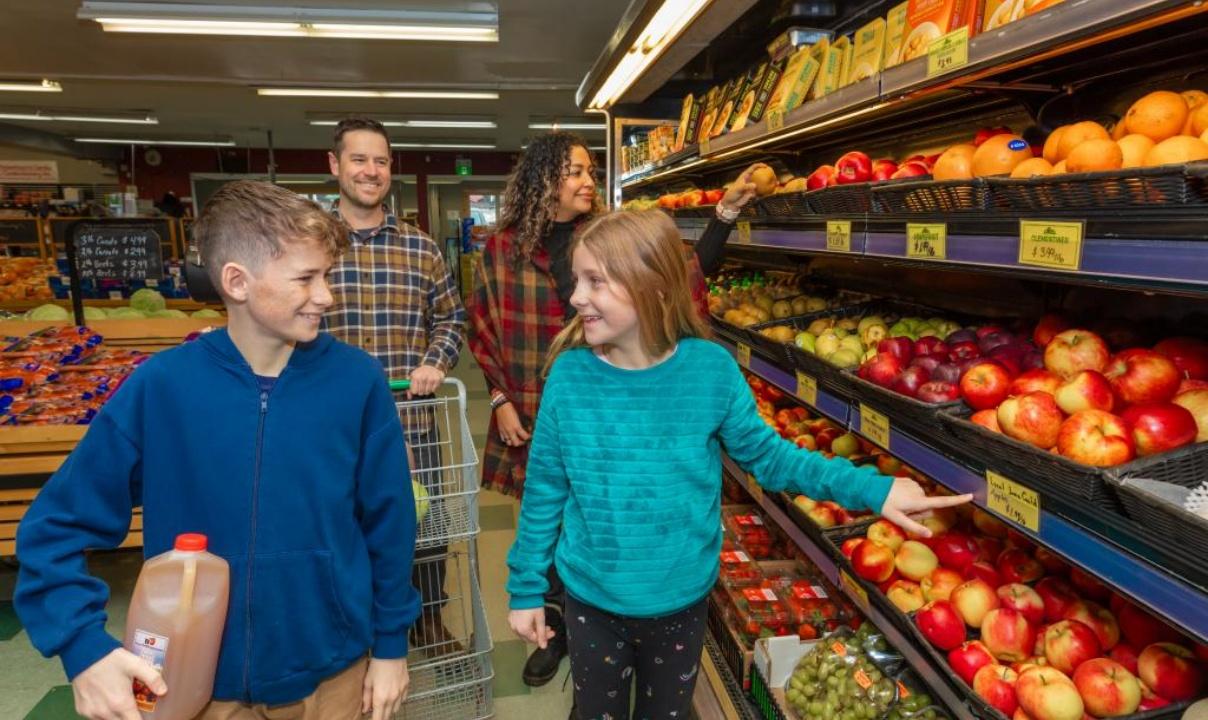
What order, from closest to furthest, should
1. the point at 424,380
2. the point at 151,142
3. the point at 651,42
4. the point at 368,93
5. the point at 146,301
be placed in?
the point at 424,380, the point at 651,42, the point at 146,301, the point at 368,93, the point at 151,142

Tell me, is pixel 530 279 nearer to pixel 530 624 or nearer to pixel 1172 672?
pixel 530 624

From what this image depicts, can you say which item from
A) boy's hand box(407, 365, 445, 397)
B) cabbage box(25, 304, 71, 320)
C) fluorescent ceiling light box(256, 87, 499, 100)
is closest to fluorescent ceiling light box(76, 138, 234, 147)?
fluorescent ceiling light box(256, 87, 499, 100)

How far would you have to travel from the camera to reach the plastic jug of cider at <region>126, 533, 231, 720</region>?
3.83ft

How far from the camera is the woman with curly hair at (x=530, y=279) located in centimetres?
254

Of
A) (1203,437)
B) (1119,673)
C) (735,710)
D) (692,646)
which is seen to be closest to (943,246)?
(1203,437)

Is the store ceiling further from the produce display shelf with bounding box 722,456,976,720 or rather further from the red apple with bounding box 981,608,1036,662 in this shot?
the red apple with bounding box 981,608,1036,662

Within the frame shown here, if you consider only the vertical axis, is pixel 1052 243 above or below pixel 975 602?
above

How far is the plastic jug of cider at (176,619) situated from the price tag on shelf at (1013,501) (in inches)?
53.0

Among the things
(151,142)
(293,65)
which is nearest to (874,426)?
(293,65)

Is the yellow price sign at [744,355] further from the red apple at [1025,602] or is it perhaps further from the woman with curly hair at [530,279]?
the red apple at [1025,602]

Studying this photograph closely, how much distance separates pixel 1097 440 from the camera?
3.89ft

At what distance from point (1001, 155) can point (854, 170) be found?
0.58 meters

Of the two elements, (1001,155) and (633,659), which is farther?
(633,659)

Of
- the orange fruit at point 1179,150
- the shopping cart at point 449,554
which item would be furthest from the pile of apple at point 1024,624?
the shopping cart at point 449,554
